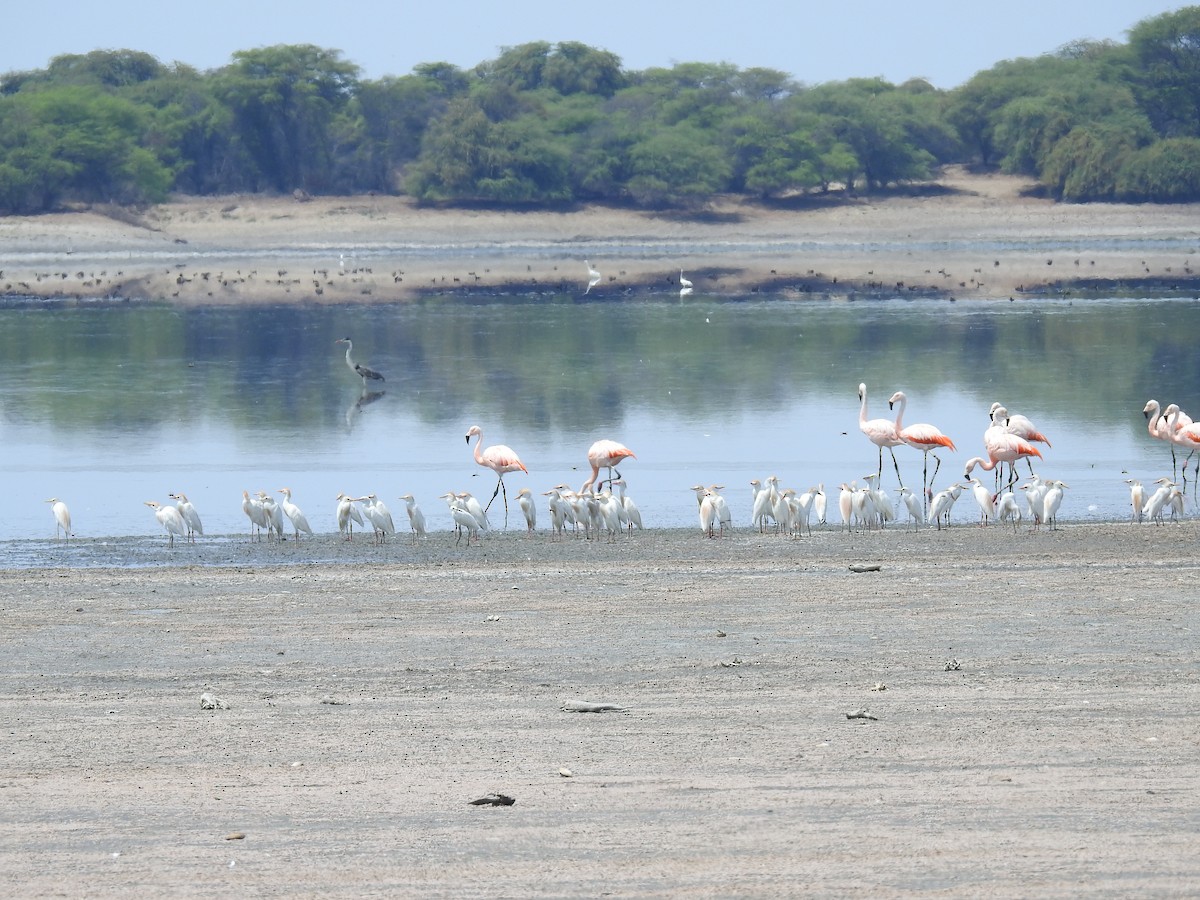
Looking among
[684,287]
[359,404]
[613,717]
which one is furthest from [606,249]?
[613,717]

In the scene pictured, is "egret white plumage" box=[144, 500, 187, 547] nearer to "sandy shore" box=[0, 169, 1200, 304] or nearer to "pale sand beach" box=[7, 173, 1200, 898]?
"pale sand beach" box=[7, 173, 1200, 898]

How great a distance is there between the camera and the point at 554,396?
22.5 metres

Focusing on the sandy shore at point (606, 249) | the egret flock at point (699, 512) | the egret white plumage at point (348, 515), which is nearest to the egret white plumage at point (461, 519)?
the egret flock at point (699, 512)

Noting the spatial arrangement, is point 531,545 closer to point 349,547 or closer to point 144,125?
point 349,547

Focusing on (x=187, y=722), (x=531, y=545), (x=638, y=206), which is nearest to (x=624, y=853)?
(x=187, y=722)

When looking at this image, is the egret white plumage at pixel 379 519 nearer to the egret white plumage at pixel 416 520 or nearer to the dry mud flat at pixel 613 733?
the egret white plumage at pixel 416 520

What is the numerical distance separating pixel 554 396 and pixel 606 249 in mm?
35079

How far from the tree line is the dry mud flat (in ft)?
167

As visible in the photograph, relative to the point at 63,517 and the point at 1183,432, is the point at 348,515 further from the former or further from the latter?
the point at 1183,432

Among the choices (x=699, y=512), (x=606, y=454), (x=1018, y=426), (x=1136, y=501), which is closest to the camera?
(x=1136, y=501)

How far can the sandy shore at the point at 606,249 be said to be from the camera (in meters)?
42.4

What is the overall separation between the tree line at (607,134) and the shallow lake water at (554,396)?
25747mm

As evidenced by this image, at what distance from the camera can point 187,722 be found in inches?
298

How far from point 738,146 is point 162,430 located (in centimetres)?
4717
